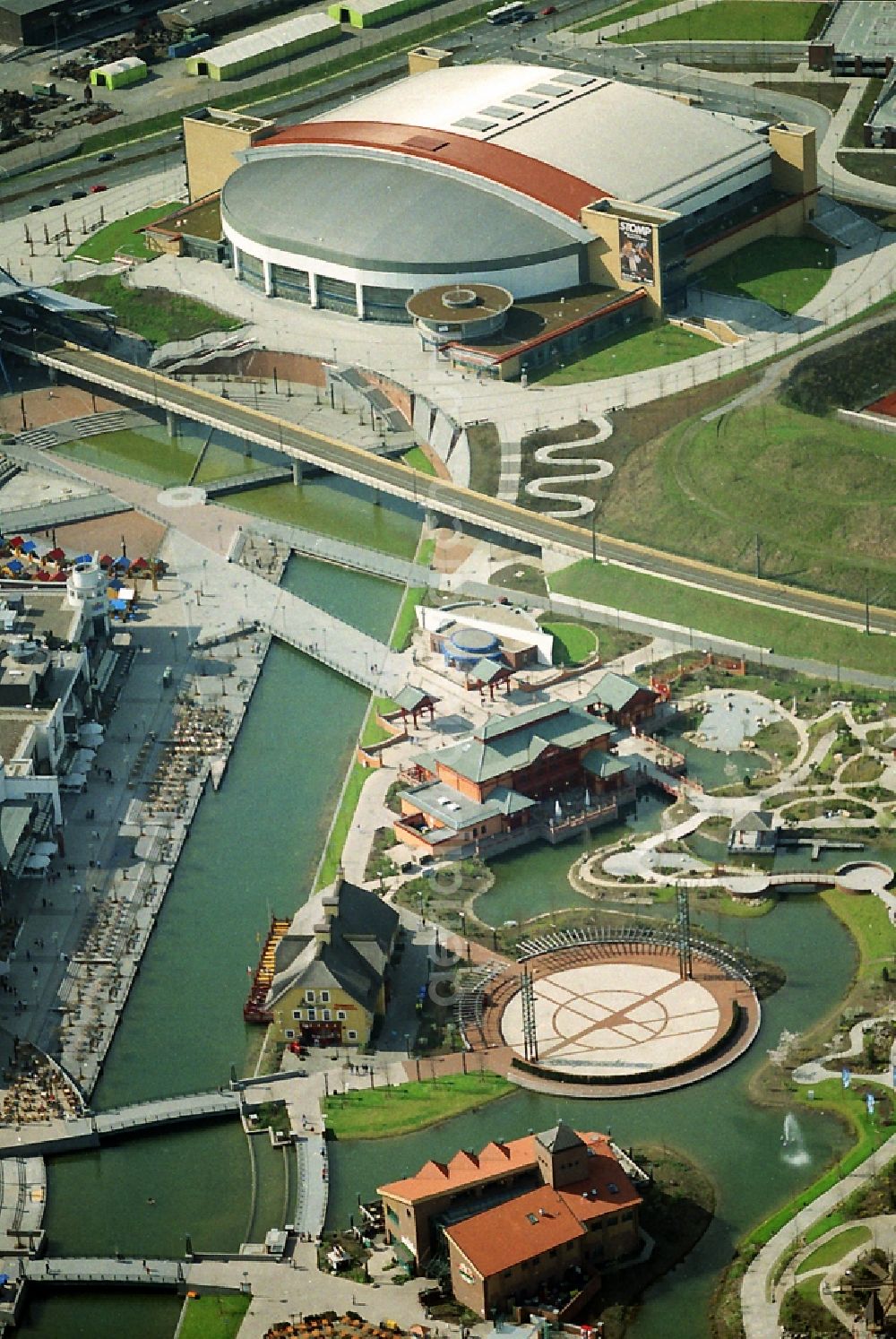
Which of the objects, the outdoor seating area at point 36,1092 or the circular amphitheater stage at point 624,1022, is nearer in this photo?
the outdoor seating area at point 36,1092

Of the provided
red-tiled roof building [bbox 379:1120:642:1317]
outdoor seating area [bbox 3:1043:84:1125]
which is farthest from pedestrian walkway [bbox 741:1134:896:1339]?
outdoor seating area [bbox 3:1043:84:1125]

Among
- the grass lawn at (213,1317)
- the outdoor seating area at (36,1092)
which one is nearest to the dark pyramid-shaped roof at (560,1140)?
the grass lawn at (213,1317)

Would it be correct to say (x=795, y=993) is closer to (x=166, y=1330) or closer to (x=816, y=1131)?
(x=816, y=1131)

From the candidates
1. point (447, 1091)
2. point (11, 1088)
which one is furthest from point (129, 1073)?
point (447, 1091)

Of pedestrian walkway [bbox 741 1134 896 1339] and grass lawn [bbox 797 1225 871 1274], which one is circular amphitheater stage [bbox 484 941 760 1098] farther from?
grass lawn [bbox 797 1225 871 1274]

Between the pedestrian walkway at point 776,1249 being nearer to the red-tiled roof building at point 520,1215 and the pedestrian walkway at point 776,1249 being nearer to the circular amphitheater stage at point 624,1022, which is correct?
the red-tiled roof building at point 520,1215

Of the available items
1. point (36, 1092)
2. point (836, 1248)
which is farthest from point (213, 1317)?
point (836, 1248)

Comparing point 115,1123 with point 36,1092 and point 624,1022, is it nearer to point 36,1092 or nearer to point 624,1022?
point 36,1092
